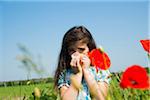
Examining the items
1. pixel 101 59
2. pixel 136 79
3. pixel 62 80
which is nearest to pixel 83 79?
pixel 62 80

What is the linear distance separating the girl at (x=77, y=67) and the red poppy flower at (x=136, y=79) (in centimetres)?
91

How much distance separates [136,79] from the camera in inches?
36.9

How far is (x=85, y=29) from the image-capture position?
2.43 m

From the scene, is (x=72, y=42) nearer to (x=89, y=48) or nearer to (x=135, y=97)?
(x=89, y=48)

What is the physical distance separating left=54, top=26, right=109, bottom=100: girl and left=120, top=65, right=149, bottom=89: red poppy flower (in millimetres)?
915

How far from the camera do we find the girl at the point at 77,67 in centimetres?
194

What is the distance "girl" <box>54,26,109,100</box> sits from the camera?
194 cm

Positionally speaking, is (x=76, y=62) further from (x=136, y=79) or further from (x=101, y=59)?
(x=136, y=79)

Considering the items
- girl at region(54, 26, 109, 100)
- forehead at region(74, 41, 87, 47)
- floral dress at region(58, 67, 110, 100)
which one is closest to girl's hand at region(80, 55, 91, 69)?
girl at region(54, 26, 109, 100)

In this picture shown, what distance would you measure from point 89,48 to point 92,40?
75 mm

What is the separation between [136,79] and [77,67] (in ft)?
3.46

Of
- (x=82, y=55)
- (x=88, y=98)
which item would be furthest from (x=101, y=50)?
(x=88, y=98)

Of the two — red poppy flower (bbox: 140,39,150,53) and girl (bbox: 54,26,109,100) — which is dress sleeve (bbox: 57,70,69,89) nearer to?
girl (bbox: 54,26,109,100)

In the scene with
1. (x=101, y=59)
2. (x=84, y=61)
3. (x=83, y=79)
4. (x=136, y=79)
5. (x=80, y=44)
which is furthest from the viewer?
(x=80, y=44)
